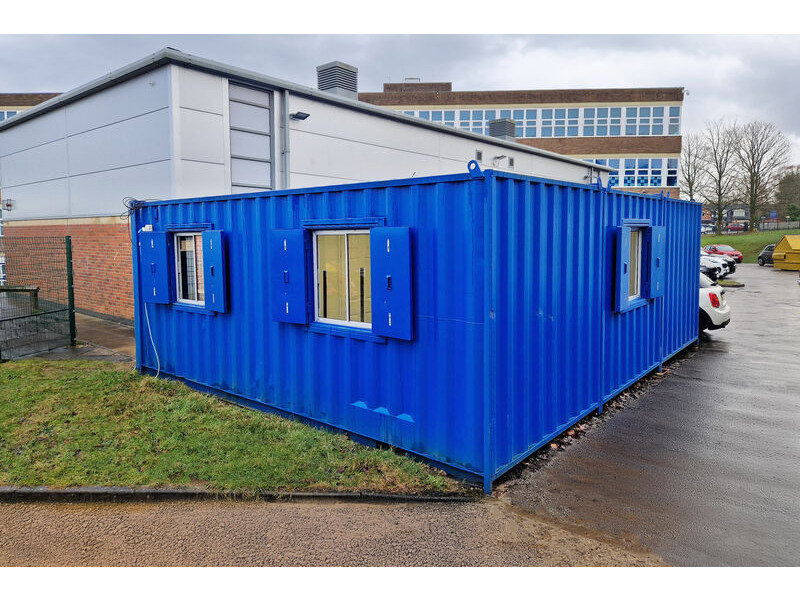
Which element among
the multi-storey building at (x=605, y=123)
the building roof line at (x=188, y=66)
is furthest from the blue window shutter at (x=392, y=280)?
the multi-storey building at (x=605, y=123)

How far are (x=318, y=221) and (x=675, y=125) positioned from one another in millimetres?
41824

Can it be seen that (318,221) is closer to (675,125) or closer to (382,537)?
(382,537)

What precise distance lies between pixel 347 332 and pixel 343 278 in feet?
1.92

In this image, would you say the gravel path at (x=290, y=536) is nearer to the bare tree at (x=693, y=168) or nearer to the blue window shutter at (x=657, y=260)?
the blue window shutter at (x=657, y=260)

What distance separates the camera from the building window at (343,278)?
6.14m

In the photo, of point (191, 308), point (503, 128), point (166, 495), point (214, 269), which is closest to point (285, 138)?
point (191, 308)

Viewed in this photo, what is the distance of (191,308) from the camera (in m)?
8.14

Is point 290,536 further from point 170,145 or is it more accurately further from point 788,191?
point 788,191

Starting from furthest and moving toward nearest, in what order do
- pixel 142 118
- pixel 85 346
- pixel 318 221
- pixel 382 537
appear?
1. pixel 142 118
2. pixel 85 346
3. pixel 318 221
4. pixel 382 537

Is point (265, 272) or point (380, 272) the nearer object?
point (380, 272)

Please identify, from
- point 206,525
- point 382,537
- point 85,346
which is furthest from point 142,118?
point 382,537

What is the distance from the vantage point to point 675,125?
41156mm

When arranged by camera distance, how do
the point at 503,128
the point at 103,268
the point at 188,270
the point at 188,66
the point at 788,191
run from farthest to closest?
the point at 788,191 → the point at 503,128 → the point at 103,268 → the point at 188,66 → the point at 188,270

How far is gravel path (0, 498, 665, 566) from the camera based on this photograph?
13.2 ft
